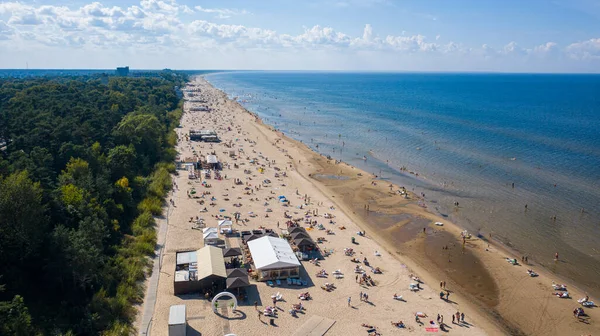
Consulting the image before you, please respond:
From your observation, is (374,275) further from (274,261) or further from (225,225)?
(225,225)

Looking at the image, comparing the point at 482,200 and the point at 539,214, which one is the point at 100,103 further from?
the point at 539,214

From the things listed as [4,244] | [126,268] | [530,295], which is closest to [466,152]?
[530,295]

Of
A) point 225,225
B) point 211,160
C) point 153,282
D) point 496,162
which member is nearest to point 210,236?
point 225,225

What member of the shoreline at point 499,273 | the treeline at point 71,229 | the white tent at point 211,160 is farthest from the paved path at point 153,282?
the white tent at point 211,160

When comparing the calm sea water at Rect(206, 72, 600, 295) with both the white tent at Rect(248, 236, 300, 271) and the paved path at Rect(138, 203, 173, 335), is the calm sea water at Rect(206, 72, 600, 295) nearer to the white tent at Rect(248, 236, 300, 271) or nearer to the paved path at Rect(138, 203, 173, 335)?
the white tent at Rect(248, 236, 300, 271)

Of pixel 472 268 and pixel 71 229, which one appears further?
pixel 472 268

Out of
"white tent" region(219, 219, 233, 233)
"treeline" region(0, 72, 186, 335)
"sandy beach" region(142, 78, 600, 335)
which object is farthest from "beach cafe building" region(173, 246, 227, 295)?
"white tent" region(219, 219, 233, 233)
